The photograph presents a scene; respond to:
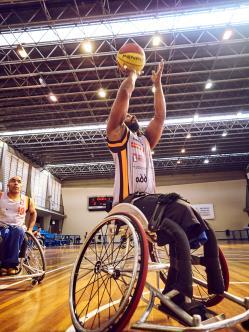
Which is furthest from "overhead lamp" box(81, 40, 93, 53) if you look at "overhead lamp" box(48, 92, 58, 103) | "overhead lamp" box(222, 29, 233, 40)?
"overhead lamp" box(222, 29, 233, 40)

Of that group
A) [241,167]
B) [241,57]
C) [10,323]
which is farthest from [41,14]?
[241,167]

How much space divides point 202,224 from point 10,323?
1.27 m

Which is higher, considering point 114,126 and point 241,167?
point 241,167

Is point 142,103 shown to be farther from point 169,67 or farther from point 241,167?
point 241,167

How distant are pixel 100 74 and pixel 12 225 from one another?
8231mm

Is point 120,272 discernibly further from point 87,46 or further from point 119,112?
point 87,46

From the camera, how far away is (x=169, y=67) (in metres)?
9.75

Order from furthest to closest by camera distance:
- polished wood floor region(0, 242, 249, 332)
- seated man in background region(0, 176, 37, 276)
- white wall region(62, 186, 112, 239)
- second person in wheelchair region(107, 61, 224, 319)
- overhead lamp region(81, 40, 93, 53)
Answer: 1. white wall region(62, 186, 112, 239)
2. overhead lamp region(81, 40, 93, 53)
3. seated man in background region(0, 176, 37, 276)
4. polished wood floor region(0, 242, 249, 332)
5. second person in wheelchair region(107, 61, 224, 319)

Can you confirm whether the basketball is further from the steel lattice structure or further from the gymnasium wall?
the gymnasium wall

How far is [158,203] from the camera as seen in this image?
1.32 metres

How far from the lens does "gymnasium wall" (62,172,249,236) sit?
69.8ft

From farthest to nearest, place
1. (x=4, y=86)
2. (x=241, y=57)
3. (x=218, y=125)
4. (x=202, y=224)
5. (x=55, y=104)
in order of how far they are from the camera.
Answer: (x=218, y=125), (x=55, y=104), (x=4, y=86), (x=241, y=57), (x=202, y=224)

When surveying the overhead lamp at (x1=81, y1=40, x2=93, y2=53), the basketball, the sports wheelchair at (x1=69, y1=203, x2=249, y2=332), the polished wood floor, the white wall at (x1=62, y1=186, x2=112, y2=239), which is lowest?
the polished wood floor

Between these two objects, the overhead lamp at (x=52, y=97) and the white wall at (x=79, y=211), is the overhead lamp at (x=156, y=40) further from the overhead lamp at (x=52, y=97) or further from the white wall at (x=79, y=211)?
the white wall at (x=79, y=211)
